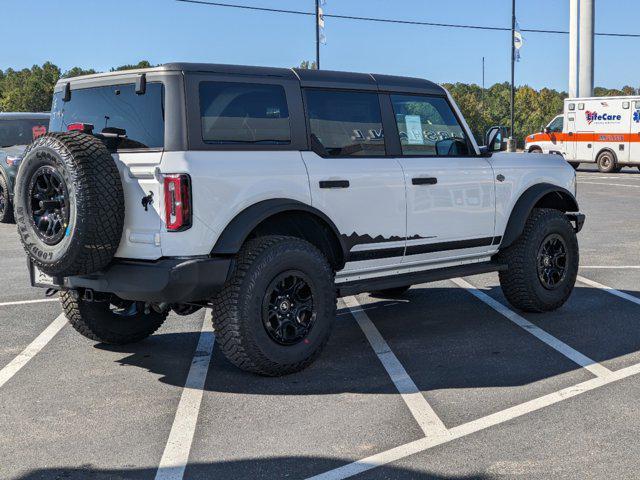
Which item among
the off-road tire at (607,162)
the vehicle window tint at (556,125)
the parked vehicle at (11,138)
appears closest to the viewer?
the parked vehicle at (11,138)

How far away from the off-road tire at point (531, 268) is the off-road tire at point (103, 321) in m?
2.92

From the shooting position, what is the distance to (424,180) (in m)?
6.14

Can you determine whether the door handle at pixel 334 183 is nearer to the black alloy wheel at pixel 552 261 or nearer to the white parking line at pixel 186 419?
the white parking line at pixel 186 419

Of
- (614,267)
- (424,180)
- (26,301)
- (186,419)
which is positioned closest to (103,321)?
(186,419)

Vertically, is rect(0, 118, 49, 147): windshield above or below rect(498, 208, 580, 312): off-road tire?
above

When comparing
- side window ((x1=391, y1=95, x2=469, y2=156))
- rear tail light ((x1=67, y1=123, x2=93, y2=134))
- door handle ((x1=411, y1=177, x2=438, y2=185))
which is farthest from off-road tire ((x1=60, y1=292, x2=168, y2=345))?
side window ((x1=391, y1=95, x2=469, y2=156))

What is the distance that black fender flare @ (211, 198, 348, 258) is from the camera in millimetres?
4953

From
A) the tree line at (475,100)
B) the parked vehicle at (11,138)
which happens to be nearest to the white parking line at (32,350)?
the parked vehicle at (11,138)

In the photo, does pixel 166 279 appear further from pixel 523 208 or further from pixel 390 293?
pixel 390 293

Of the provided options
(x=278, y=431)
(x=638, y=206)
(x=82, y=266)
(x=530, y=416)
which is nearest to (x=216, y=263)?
(x=82, y=266)

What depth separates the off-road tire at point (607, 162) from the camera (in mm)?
28953

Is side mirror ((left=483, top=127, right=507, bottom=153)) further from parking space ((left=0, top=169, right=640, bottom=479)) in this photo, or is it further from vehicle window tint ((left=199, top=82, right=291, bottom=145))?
vehicle window tint ((left=199, top=82, right=291, bottom=145))

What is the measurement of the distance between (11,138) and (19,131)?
190 millimetres

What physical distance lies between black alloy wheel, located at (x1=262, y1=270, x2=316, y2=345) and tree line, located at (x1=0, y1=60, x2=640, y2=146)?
86954 millimetres
